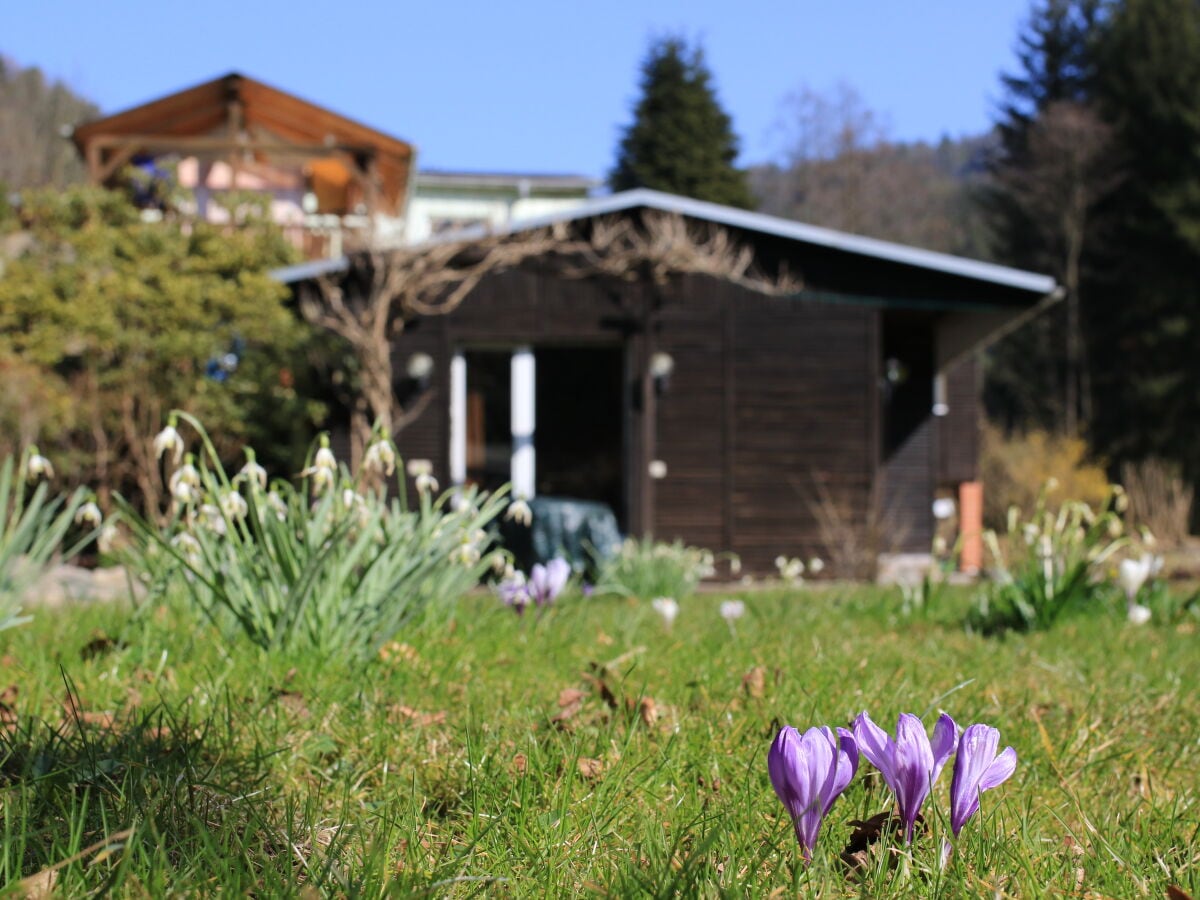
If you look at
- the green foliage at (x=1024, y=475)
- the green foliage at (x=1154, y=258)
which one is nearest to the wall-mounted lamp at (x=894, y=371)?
the green foliage at (x=1024, y=475)

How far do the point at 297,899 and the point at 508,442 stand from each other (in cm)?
1054

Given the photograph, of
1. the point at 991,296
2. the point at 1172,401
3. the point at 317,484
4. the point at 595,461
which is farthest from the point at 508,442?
the point at 1172,401

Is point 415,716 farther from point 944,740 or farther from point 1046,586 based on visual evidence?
point 1046,586

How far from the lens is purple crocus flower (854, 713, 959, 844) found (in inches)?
50.8

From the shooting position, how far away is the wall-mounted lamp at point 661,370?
1189 cm

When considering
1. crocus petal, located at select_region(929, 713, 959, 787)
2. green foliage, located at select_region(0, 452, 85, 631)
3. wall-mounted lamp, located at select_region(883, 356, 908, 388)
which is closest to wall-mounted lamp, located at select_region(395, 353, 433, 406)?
wall-mounted lamp, located at select_region(883, 356, 908, 388)

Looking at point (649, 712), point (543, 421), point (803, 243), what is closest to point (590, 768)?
point (649, 712)

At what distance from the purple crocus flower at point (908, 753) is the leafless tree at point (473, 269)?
351 inches

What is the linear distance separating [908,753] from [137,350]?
1109cm

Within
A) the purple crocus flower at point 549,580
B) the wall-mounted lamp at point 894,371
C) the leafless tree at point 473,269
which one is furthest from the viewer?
the wall-mounted lamp at point 894,371

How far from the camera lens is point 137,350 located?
36.6ft

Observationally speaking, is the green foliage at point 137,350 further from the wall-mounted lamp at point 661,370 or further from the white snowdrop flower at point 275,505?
the white snowdrop flower at point 275,505

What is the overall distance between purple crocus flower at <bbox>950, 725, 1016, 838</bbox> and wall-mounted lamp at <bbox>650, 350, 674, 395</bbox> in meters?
10.6

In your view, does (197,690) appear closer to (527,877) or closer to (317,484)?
(317,484)
